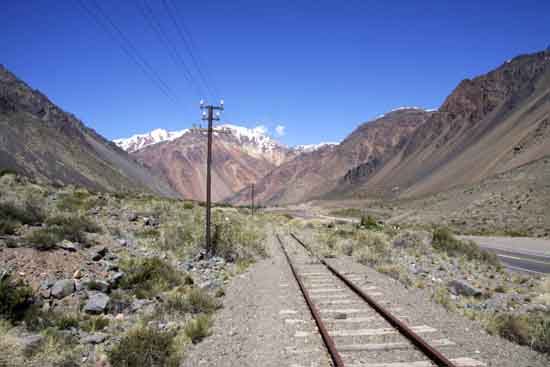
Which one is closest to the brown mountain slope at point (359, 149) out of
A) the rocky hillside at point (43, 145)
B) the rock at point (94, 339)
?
the rocky hillside at point (43, 145)

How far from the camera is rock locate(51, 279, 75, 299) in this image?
25.8ft

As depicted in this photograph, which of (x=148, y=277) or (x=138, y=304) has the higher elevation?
(x=148, y=277)

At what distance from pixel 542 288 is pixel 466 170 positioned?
7242 cm

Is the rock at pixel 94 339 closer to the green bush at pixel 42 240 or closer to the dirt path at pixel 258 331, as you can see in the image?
the dirt path at pixel 258 331

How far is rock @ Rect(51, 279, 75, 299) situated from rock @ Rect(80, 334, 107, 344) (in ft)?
5.72

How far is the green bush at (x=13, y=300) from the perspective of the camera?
21.7 feet

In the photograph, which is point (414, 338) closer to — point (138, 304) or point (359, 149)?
point (138, 304)

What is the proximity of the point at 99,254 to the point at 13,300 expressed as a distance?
3813 mm

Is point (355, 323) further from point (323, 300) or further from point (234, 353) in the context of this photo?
point (234, 353)

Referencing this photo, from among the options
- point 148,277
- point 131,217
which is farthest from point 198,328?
point 131,217

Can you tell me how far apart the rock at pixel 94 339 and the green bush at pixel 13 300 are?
51.8 inches

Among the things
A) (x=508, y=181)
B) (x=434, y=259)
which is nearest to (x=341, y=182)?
(x=508, y=181)

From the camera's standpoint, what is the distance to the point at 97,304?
780cm

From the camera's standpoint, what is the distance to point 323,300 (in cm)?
938
